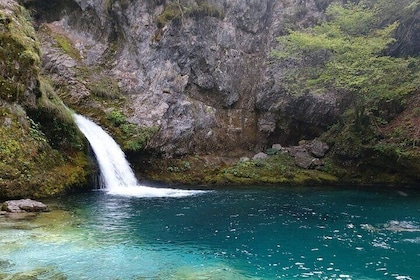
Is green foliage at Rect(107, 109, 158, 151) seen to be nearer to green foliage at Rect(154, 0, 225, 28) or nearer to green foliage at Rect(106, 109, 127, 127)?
green foliage at Rect(106, 109, 127, 127)

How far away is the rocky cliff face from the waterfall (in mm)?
2917

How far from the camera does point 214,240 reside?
10508 mm

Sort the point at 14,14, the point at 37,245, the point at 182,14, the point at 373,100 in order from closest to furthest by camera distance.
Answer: the point at 37,245 → the point at 14,14 → the point at 373,100 → the point at 182,14

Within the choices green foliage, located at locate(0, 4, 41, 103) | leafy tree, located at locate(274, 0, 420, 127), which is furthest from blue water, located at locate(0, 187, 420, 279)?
leafy tree, located at locate(274, 0, 420, 127)

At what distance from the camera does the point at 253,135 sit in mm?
26797

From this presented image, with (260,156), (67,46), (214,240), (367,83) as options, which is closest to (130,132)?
(260,156)

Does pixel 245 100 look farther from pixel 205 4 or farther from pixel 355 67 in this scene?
pixel 355 67

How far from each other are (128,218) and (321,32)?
16377 millimetres

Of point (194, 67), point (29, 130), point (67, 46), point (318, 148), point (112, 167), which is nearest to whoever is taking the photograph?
point (29, 130)

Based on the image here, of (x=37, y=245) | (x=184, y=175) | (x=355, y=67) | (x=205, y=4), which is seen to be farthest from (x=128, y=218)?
(x=205, y=4)

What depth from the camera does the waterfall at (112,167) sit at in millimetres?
18875

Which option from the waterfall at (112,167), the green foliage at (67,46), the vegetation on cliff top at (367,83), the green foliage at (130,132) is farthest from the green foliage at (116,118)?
the vegetation on cliff top at (367,83)

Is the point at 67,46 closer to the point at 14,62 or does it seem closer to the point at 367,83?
the point at 14,62

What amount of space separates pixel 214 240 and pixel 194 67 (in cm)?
1794
